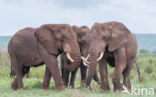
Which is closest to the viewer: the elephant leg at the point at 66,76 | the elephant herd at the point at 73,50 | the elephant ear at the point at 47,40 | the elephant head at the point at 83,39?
the elephant herd at the point at 73,50

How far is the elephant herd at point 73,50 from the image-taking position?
10.1 meters

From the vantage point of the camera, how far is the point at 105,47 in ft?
33.9

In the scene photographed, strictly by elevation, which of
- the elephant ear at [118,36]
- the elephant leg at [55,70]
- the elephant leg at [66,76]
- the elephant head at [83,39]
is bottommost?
the elephant leg at [66,76]

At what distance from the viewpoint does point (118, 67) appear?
1009 centimetres

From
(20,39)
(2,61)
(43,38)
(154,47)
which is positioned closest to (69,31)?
(43,38)

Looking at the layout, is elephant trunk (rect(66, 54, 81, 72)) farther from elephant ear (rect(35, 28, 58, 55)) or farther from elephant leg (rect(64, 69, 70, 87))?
elephant leg (rect(64, 69, 70, 87))

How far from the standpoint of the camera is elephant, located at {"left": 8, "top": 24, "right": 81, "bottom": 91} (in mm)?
10188

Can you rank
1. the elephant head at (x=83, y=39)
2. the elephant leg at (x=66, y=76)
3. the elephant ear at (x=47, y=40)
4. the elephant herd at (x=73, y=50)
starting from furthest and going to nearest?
1. the elephant head at (x=83, y=39)
2. the elephant leg at (x=66, y=76)
3. the elephant ear at (x=47, y=40)
4. the elephant herd at (x=73, y=50)

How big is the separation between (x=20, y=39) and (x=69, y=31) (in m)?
1.60

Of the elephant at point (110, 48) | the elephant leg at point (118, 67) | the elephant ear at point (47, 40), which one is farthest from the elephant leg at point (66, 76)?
the elephant leg at point (118, 67)

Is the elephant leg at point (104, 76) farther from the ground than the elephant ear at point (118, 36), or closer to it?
closer to it

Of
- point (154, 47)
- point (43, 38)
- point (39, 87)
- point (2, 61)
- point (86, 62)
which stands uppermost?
point (43, 38)

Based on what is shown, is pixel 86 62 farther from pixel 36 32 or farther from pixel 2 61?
pixel 2 61

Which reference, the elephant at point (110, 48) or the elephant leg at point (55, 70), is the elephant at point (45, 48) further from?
the elephant at point (110, 48)
